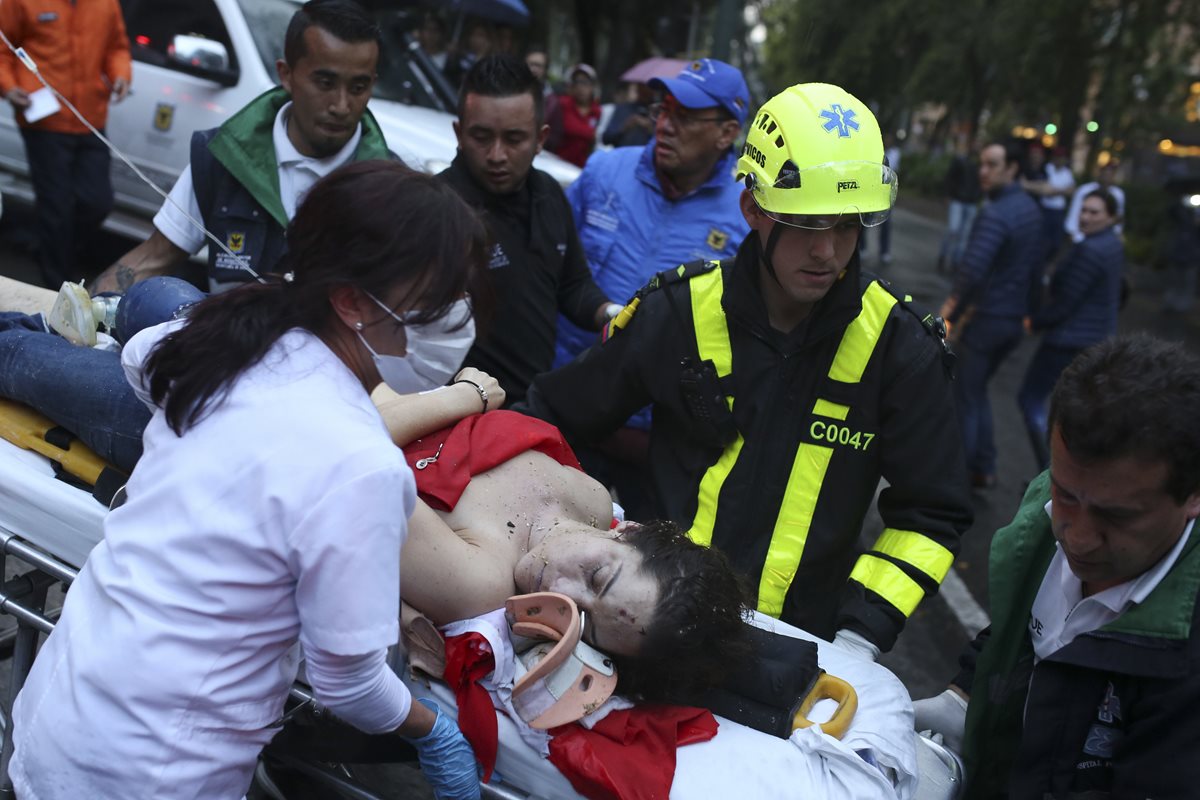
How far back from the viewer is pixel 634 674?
7.30ft

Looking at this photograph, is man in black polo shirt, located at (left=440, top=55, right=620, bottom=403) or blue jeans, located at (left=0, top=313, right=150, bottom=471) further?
man in black polo shirt, located at (left=440, top=55, right=620, bottom=403)

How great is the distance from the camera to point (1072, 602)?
2139mm

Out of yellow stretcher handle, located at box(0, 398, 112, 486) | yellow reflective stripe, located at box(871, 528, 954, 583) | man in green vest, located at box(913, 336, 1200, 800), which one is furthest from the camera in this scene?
yellow stretcher handle, located at box(0, 398, 112, 486)

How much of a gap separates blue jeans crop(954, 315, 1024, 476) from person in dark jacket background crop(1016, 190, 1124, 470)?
21cm

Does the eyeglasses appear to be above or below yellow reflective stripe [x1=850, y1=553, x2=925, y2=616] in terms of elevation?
above

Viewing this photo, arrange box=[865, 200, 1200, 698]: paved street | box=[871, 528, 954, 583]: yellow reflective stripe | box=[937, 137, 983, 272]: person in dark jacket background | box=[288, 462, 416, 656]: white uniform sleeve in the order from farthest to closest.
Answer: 1. box=[937, 137, 983, 272]: person in dark jacket background
2. box=[865, 200, 1200, 698]: paved street
3. box=[871, 528, 954, 583]: yellow reflective stripe
4. box=[288, 462, 416, 656]: white uniform sleeve

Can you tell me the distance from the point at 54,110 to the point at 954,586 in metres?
4.92

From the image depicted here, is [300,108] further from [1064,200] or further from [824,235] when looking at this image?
[1064,200]

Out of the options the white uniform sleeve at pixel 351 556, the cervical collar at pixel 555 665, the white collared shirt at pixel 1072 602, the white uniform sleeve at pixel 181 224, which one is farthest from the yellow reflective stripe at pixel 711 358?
the white uniform sleeve at pixel 181 224

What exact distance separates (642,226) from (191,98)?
13.6ft

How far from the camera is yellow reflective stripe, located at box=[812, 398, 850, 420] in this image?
8.22 feet

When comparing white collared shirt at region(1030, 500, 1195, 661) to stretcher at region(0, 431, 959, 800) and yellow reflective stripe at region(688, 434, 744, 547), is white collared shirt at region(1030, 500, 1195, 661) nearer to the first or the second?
stretcher at region(0, 431, 959, 800)

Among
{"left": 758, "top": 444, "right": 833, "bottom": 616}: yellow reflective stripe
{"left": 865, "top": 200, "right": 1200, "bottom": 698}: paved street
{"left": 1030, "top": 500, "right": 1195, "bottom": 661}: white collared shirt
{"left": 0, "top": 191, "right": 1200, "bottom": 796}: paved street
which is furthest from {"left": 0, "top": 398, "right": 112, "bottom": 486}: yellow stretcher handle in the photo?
{"left": 865, "top": 200, "right": 1200, "bottom": 698}: paved street

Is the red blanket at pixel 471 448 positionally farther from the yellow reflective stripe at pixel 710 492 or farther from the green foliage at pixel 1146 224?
the green foliage at pixel 1146 224
